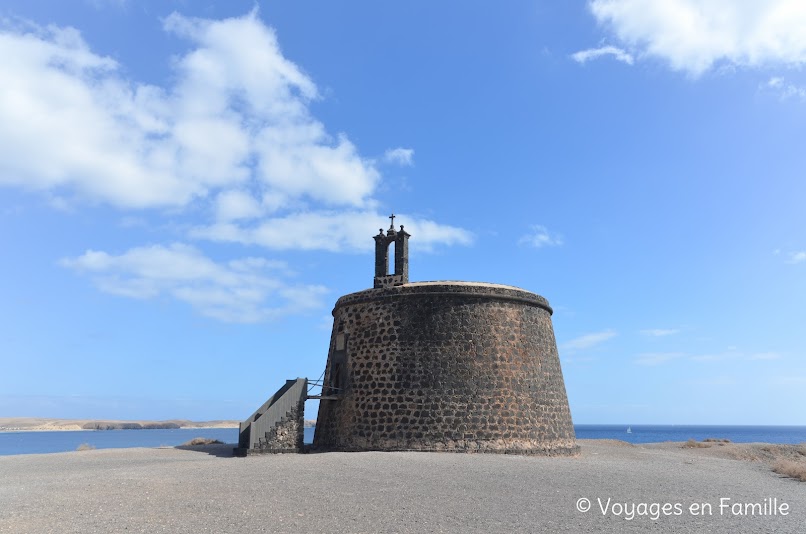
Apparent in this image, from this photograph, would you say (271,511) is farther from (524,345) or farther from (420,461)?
(524,345)

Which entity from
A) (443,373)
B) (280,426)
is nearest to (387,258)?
(443,373)

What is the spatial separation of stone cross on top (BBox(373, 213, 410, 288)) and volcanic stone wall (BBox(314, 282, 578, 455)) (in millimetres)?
621

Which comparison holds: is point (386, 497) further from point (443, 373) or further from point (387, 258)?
point (387, 258)

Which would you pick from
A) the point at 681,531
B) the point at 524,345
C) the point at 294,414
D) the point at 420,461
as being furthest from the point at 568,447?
the point at 681,531

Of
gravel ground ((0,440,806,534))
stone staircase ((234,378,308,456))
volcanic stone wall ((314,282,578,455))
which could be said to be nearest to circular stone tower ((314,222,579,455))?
volcanic stone wall ((314,282,578,455))

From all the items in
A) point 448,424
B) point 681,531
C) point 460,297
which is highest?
point 460,297

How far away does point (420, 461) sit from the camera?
14906mm

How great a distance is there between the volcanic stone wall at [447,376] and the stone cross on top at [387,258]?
24.4 inches

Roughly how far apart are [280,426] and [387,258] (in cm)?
663

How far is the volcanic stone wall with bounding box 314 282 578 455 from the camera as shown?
18609mm

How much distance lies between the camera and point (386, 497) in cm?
1019

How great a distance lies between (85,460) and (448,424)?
34.8 feet

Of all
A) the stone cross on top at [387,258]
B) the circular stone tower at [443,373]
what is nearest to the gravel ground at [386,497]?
the circular stone tower at [443,373]

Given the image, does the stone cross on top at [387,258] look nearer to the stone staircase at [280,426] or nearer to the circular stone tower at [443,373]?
the circular stone tower at [443,373]
